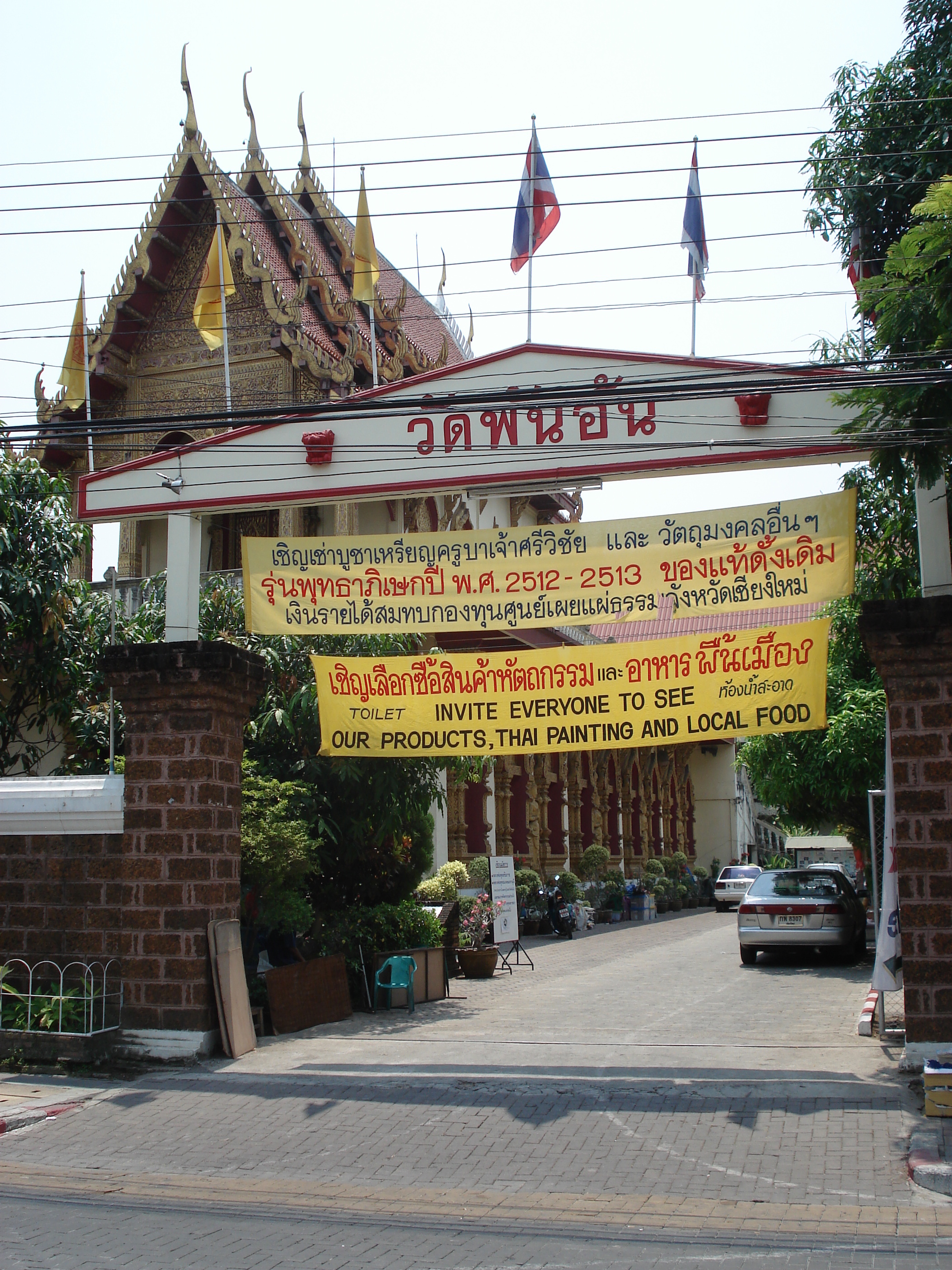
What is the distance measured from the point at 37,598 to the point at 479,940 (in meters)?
8.73

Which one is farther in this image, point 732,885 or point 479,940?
point 732,885

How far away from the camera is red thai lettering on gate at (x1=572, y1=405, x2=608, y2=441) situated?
9945mm

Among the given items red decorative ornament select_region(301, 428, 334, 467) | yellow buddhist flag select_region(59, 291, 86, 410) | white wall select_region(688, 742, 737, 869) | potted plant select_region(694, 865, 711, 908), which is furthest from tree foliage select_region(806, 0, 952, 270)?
white wall select_region(688, 742, 737, 869)

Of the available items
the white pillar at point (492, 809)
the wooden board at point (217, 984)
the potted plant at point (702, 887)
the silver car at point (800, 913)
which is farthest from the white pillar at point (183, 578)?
the potted plant at point (702, 887)

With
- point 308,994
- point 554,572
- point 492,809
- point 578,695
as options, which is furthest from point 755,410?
point 492,809

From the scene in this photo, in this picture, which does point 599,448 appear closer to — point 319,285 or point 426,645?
point 426,645

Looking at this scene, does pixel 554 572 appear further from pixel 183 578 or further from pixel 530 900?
pixel 530 900

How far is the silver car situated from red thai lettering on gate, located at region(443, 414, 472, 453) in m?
10.0

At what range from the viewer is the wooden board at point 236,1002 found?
9.82m

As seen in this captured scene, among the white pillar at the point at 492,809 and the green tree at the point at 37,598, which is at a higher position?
the green tree at the point at 37,598

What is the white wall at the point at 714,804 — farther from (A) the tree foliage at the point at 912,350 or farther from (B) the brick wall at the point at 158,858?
(A) the tree foliage at the point at 912,350

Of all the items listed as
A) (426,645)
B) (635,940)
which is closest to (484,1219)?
(426,645)

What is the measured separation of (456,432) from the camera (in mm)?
10281

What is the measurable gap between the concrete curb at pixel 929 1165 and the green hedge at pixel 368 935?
7.53 meters
